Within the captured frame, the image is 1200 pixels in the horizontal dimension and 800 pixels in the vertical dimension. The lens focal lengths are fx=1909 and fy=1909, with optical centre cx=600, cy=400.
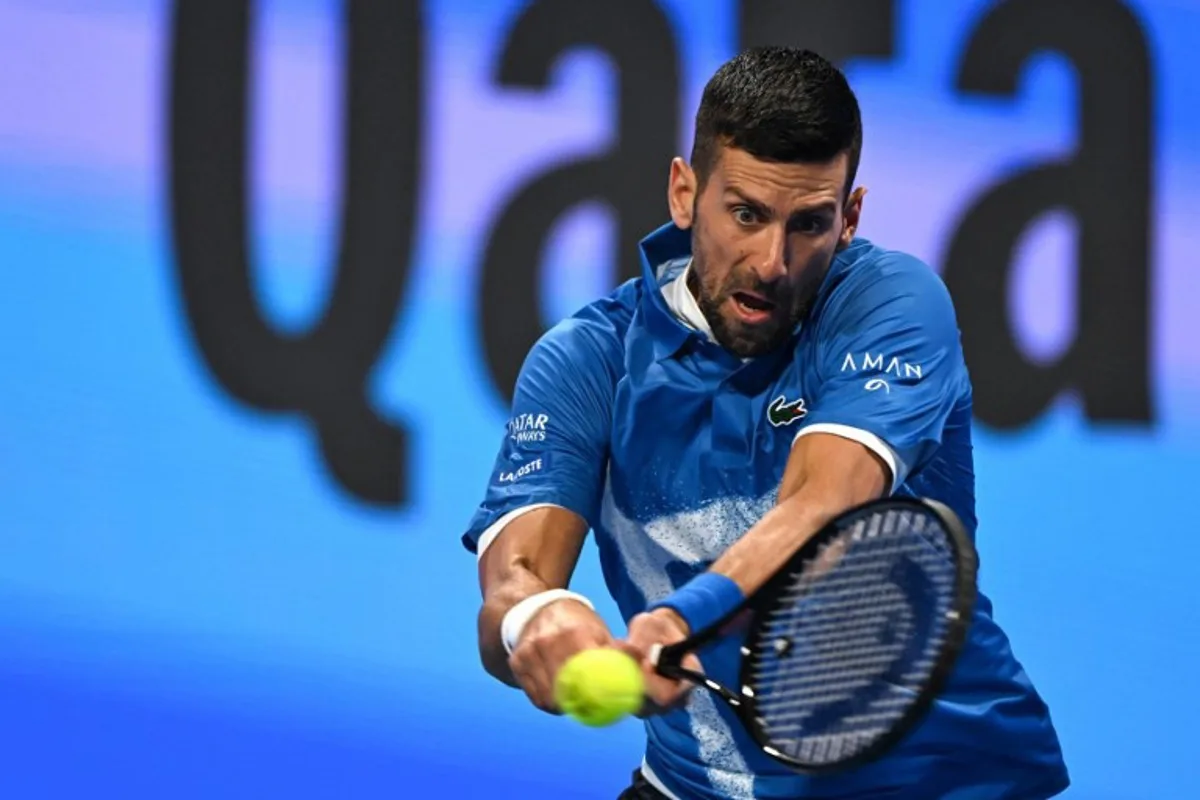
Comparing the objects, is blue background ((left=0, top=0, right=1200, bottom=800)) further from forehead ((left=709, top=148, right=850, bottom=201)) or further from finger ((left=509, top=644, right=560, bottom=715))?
finger ((left=509, top=644, right=560, bottom=715))

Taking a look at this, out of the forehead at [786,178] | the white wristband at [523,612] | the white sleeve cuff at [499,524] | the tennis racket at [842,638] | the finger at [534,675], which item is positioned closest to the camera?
the tennis racket at [842,638]

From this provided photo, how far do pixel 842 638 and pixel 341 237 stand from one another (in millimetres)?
2286

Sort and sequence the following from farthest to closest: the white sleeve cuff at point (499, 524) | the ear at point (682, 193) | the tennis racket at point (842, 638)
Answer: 1. the ear at point (682, 193)
2. the white sleeve cuff at point (499, 524)
3. the tennis racket at point (842, 638)

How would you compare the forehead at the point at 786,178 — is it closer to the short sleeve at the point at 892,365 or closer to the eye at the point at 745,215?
the eye at the point at 745,215

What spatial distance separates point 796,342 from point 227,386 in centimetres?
192

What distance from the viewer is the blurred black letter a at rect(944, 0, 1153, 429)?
15.0ft

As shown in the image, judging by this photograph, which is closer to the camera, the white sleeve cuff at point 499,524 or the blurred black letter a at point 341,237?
the white sleeve cuff at point 499,524

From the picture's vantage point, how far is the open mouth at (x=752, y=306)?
2.63 meters


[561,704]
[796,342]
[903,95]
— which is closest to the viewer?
[561,704]

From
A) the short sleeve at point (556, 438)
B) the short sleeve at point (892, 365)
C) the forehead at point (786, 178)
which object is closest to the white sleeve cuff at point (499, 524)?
the short sleeve at point (556, 438)

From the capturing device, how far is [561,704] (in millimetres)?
2285

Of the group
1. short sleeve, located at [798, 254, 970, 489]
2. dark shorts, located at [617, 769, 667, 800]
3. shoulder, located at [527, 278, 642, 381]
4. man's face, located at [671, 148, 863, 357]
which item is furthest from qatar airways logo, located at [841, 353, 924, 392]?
dark shorts, located at [617, 769, 667, 800]

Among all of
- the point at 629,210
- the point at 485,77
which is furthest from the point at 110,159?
the point at 629,210

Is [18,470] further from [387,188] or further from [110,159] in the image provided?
[387,188]
